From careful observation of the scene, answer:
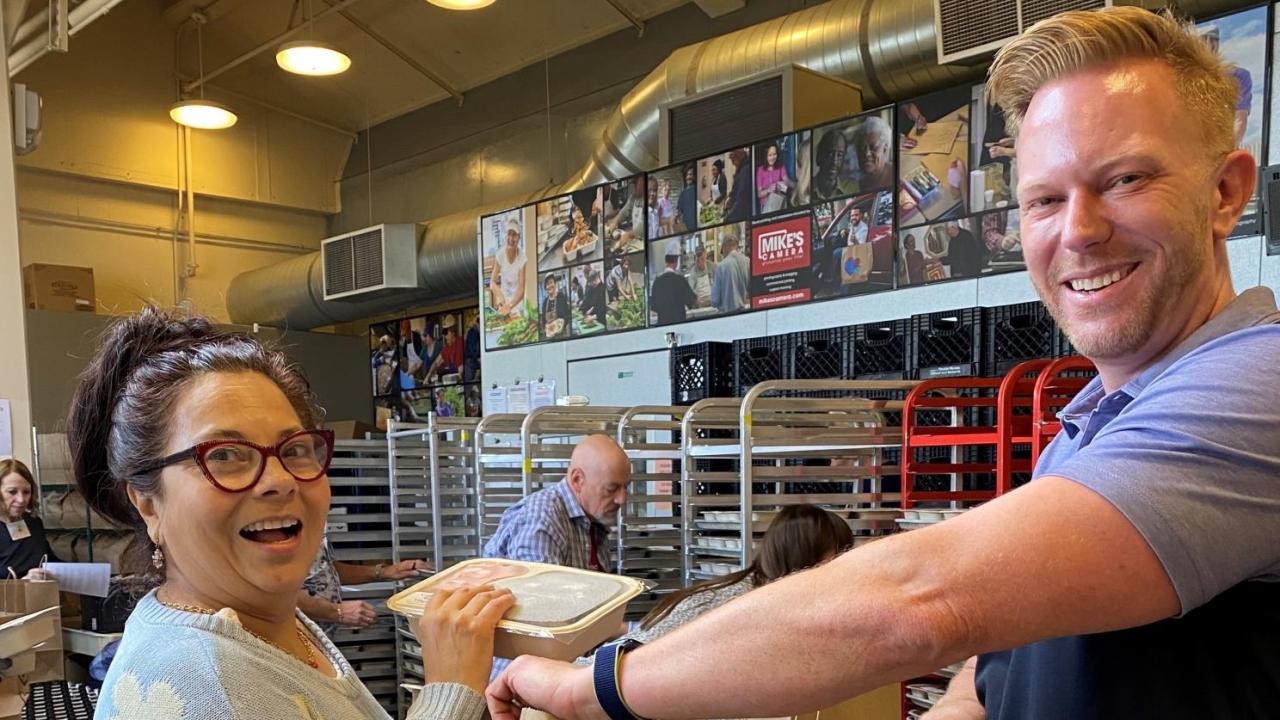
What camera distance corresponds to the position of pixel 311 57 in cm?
Answer: 745

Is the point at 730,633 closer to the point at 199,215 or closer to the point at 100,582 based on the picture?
the point at 100,582

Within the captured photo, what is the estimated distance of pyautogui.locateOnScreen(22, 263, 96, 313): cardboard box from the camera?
9586 mm

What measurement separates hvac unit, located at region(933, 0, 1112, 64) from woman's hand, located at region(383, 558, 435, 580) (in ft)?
12.3

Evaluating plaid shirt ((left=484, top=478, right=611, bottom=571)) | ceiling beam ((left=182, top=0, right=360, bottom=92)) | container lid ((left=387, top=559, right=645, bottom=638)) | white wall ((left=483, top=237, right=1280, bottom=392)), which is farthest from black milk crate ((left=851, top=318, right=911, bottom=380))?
ceiling beam ((left=182, top=0, right=360, bottom=92))

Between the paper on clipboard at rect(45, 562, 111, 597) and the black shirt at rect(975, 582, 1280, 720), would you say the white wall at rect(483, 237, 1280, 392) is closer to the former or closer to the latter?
the paper on clipboard at rect(45, 562, 111, 597)

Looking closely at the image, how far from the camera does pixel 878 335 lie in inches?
177

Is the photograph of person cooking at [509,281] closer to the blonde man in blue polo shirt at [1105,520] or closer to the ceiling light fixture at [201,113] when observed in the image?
the ceiling light fixture at [201,113]

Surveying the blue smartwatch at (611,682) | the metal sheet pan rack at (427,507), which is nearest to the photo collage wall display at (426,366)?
the metal sheet pan rack at (427,507)

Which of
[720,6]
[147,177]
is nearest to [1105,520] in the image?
[720,6]

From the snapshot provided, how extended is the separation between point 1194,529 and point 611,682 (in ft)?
1.71

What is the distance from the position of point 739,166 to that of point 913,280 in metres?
1.33

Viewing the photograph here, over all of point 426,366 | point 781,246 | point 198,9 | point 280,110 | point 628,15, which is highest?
point 198,9

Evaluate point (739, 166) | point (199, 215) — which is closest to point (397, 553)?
point (739, 166)

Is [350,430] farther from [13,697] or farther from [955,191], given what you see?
[955,191]
